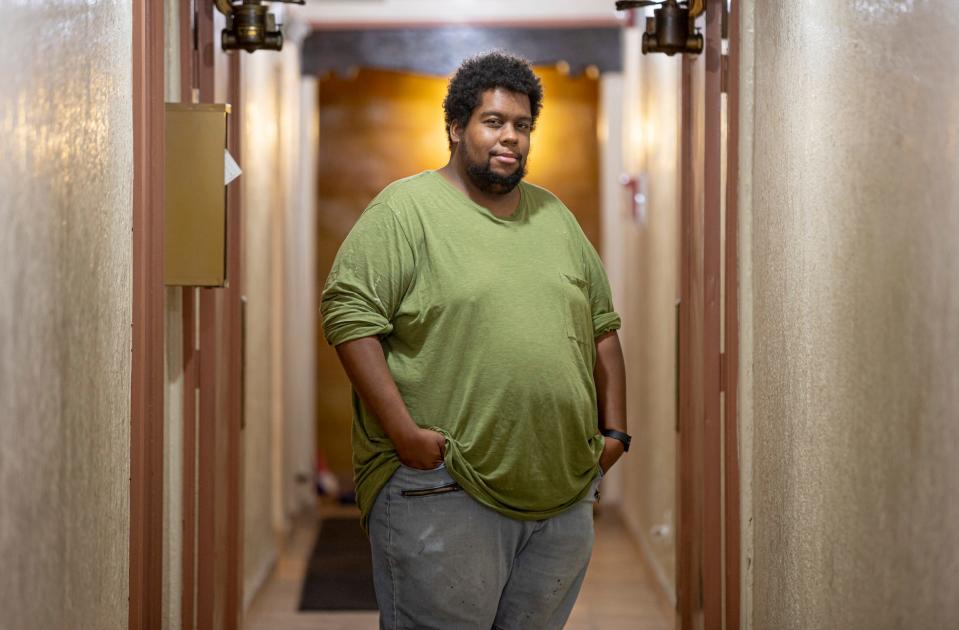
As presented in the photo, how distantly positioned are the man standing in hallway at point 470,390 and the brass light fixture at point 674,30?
0.69 meters

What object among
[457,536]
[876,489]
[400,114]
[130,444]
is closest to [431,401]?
[457,536]

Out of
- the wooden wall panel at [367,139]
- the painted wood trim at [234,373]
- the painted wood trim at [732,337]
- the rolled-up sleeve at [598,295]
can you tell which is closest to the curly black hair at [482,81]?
the rolled-up sleeve at [598,295]

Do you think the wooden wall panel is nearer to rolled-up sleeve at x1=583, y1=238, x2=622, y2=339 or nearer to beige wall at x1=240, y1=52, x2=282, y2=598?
beige wall at x1=240, y1=52, x2=282, y2=598

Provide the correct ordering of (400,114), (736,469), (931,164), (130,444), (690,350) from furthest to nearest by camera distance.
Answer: (400,114) < (690,350) < (736,469) < (130,444) < (931,164)

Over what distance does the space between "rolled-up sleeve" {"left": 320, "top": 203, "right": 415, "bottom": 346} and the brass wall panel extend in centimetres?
48

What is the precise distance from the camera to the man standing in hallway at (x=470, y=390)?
186 cm

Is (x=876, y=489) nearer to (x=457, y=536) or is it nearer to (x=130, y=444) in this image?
(x=457, y=536)

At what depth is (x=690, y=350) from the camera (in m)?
2.66

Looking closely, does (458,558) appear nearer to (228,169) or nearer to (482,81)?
(482,81)

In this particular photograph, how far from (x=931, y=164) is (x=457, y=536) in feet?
3.00

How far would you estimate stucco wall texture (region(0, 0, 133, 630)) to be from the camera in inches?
56.2

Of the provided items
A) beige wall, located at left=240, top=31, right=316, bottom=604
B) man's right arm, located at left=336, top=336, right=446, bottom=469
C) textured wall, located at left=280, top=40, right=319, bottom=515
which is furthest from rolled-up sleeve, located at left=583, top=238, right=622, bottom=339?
textured wall, located at left=280, top=40, right=319, bottom=515

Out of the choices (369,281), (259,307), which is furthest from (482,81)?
(259,307)

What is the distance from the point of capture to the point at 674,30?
8.36ft
